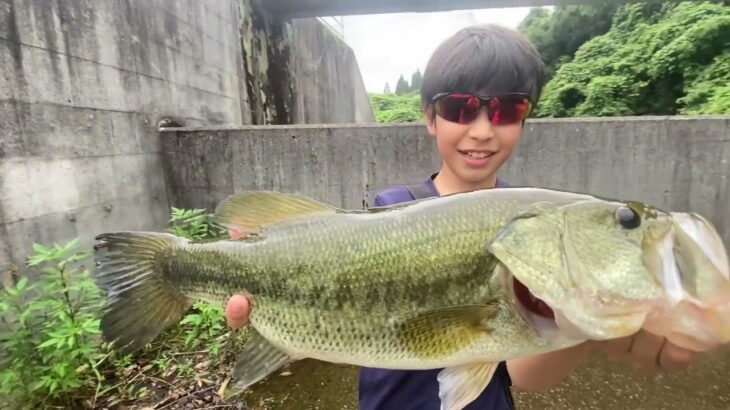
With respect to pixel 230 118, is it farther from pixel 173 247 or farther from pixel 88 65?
pixel 173 247

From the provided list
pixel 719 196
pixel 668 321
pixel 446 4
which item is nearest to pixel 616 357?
pixel 668 321

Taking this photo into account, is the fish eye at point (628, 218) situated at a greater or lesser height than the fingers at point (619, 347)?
greater

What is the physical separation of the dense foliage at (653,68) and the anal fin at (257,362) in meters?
8.30

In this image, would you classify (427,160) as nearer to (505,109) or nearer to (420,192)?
(420,192)

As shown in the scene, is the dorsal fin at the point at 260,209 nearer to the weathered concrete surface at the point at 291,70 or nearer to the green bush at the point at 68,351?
the green bush at the point at 68,351

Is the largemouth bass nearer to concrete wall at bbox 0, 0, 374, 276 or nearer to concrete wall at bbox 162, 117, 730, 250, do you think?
concrete wall at bbox 0, 0, 374, 276

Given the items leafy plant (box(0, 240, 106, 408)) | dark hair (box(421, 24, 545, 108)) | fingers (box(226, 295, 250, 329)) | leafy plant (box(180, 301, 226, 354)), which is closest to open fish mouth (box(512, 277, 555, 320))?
dark hair (box(421, 24, 545, 108))

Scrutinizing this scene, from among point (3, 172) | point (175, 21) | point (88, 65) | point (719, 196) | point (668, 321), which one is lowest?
point (719, 196)

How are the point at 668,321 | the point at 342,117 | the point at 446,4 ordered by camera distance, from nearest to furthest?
the point at 668,321 < the point at 446,4 < the point at 342,117

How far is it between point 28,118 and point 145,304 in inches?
114

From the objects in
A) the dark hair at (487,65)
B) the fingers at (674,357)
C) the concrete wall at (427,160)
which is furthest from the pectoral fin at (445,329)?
the concrete wall at (427,160)

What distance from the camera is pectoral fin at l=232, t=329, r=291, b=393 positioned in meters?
1.51

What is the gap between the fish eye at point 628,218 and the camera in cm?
112

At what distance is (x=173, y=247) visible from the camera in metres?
1.62
